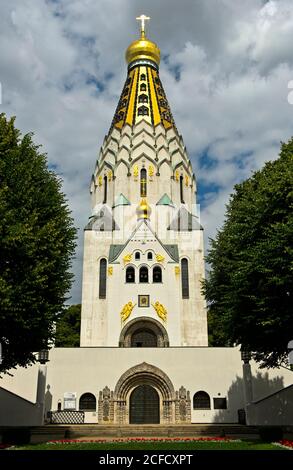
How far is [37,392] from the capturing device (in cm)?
2473

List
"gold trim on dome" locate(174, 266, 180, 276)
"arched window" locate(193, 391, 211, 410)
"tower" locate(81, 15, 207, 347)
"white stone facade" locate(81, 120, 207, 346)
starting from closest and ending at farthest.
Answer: "arched window" locate(193, 391, 211, 410) → "tower" locate(81, 15, 207, 347) → "white stone facade" locate(81, 120, 207, 346) → "gold trim on dome" locate(174, 266, 180, 276)

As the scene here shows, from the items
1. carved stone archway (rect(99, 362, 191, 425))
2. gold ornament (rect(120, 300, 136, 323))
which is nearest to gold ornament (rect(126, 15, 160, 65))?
gold ornament (rect(120, 300, 136, 323))

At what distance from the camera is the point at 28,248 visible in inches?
522

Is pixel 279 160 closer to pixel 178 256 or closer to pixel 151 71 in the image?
pixel 178 256

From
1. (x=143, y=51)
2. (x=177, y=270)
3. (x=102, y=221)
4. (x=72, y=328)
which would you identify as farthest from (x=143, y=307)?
(x=143, y=51)

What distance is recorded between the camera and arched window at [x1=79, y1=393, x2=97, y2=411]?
26016mm

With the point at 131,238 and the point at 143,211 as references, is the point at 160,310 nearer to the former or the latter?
the point at 131,238

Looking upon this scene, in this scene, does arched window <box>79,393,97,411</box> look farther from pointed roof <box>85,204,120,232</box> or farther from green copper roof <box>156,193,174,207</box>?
green copper roof <box>156,193,174,207</box>

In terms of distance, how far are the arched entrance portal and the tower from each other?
177 inches

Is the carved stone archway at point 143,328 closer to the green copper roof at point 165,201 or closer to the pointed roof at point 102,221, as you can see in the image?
the pointed roof at point 102,221

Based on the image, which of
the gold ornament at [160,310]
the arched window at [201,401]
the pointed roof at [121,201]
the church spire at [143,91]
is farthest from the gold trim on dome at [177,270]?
the church spire at [143,91]

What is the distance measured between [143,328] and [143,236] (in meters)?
7.04

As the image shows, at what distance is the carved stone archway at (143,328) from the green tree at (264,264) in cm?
1365
